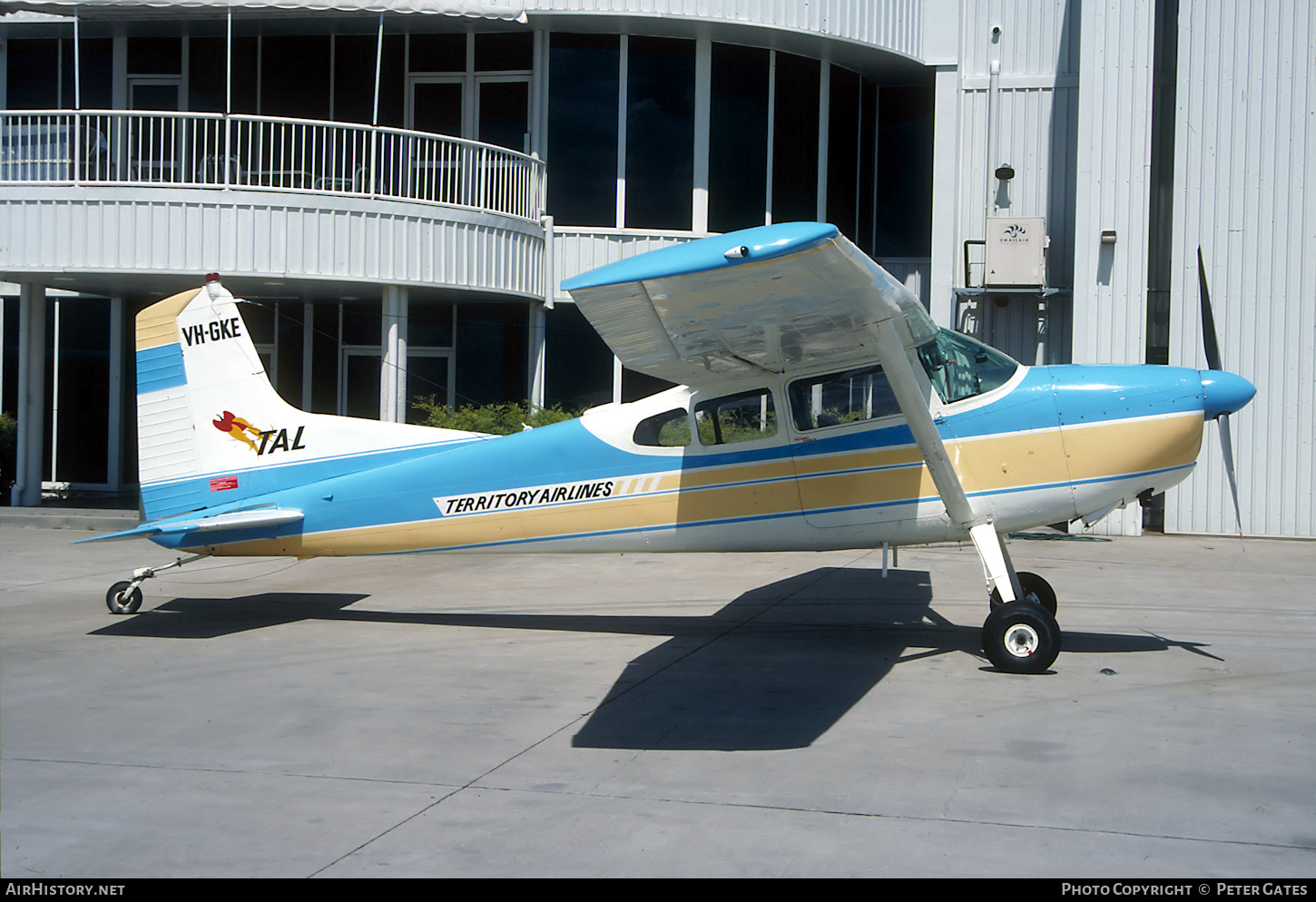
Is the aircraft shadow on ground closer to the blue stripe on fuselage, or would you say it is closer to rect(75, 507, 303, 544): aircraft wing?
rect(75, 507, 303, 544): aircraft wing

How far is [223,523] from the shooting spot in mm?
8031

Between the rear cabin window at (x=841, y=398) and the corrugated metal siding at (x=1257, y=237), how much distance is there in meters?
9.23

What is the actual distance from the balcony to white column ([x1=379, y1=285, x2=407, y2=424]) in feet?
1.31

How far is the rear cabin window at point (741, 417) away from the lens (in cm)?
762

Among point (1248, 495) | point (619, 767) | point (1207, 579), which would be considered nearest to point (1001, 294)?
point (1248, 495)

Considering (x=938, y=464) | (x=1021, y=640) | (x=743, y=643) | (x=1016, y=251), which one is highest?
(x=1016, y=251)

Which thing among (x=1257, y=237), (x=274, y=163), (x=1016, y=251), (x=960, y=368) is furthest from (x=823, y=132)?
(x=960, y=368)

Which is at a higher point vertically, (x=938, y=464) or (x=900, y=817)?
(x=938, y=464)

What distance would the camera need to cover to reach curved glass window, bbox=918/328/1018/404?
7414 millimetres

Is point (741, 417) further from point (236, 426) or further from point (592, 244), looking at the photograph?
point (592, 244)

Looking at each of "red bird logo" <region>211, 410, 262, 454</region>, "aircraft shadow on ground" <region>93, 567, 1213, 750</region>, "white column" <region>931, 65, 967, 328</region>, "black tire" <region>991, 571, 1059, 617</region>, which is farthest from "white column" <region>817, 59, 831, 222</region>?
"red bird logo" <region>211, 410, 262, 454</region>

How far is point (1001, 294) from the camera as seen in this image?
53.9ft

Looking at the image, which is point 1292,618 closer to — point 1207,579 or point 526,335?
point 1207,579

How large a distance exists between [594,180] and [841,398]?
34.3ft
